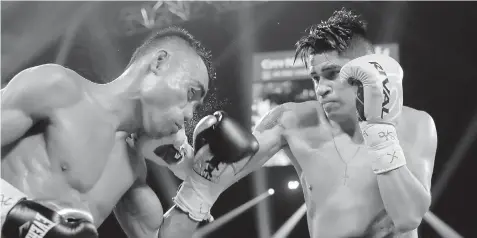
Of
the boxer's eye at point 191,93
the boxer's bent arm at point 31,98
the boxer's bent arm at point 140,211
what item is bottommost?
the boxer's bent arm at point 140,211

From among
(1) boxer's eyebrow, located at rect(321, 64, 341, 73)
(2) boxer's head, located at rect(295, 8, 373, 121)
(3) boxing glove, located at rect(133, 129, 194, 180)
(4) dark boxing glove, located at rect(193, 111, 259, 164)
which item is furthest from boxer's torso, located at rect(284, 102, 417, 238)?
(3) boxing glove, located at rect(133, 129, 194, 180)

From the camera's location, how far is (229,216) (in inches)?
226

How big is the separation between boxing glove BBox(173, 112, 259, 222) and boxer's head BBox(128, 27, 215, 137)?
5.4 inches

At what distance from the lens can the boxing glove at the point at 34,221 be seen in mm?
1473

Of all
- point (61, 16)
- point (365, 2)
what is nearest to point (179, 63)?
point (365, 2)

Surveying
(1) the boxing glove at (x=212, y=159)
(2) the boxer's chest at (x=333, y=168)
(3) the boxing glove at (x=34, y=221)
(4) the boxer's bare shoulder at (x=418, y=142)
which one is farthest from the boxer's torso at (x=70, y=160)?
(4) the boxer's bare shoulder at (x=418, y=142)

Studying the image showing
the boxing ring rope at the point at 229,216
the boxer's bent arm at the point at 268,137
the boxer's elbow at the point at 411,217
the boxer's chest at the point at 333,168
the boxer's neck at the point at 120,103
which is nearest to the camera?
the boxer's neck at the point at 120,103

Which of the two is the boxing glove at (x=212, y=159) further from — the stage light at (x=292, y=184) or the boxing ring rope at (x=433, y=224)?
the boxing ring rope at (x=433, y=224)

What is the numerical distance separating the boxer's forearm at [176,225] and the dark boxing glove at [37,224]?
621 millimetres

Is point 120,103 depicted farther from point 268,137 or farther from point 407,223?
point 407,223

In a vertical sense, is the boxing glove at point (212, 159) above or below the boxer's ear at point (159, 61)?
below

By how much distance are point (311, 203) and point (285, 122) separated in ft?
1.17

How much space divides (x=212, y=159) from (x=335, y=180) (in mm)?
523

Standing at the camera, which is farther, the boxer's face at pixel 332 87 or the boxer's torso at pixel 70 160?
the boxer's face at pixel 332 87
